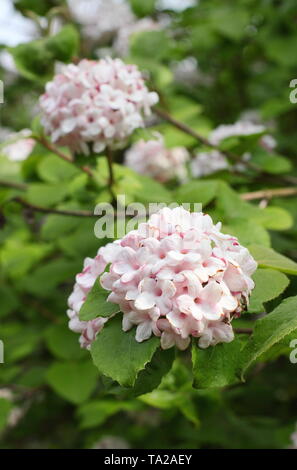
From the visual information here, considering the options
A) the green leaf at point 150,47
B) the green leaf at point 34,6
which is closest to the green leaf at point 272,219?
the green leaf at point 150,47

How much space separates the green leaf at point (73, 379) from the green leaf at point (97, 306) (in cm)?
137

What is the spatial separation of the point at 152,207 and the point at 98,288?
0.68 metres

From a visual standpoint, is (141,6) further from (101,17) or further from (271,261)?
(271,261)

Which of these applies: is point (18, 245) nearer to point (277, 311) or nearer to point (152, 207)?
point (152, 207)

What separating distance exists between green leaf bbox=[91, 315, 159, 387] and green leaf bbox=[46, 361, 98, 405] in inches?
55.6

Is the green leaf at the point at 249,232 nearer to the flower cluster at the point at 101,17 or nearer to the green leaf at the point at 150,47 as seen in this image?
the green leaf at the point at 150,47

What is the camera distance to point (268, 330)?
98 centimetres

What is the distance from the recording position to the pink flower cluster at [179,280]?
38.7 inches

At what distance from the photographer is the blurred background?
2178 mm

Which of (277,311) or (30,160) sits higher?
(30,160)

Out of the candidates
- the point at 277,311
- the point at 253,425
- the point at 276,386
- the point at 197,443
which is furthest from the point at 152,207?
the point at 276,386

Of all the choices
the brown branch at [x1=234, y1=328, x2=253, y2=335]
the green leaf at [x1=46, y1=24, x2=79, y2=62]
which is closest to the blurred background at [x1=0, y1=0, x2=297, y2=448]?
the green leaf at [x1=46, y1=24, x2=79, y2=62]

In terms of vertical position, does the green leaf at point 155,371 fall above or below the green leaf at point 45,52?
below
